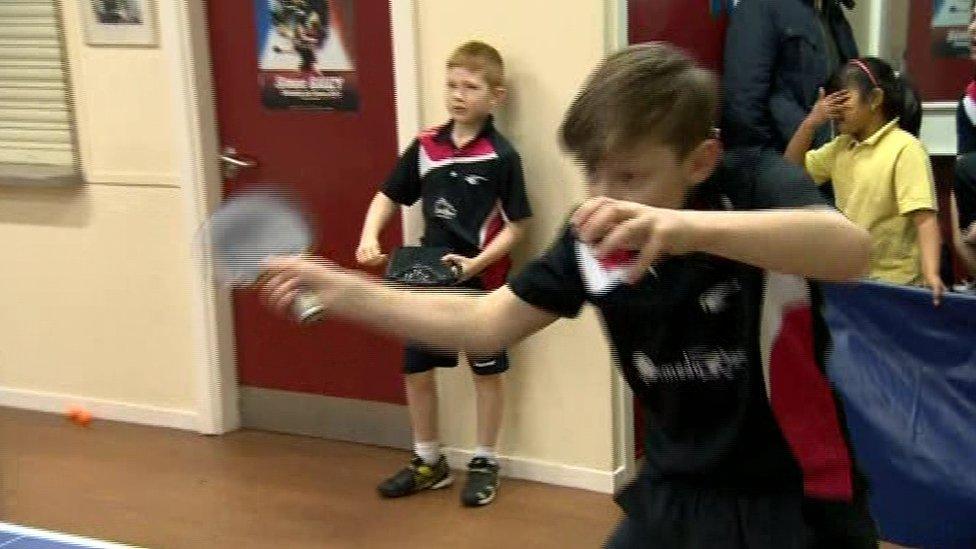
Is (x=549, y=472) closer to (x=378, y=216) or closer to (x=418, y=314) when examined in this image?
(x=378, y=216)

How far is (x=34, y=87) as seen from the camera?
4871mm

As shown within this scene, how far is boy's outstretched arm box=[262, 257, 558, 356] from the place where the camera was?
1769 mm

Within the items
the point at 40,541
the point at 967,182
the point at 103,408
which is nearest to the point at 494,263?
the point at 967,182

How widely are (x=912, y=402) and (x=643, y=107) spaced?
1.95 m

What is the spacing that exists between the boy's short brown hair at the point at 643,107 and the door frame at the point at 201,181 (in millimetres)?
2599

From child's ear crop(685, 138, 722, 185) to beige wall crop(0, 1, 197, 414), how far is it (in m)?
3.34

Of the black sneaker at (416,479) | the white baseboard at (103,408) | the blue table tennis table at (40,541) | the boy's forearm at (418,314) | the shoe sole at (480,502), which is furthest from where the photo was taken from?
the white baseboard at (103,408)

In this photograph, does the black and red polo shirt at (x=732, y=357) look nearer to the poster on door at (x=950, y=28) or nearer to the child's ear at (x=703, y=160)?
the child's ear at (x=703, y=160)

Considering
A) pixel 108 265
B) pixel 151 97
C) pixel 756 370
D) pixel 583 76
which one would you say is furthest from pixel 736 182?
pixel 108 265

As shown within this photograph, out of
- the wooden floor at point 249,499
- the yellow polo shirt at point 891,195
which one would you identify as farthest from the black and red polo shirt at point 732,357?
the wooden floor at point 249,499

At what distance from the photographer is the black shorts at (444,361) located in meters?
4.02

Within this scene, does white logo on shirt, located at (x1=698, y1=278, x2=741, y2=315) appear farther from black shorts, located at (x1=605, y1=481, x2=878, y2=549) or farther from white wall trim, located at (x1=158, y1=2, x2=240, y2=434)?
white wall trim, located at (x1=158, y1=2, x2=240, y2=434)

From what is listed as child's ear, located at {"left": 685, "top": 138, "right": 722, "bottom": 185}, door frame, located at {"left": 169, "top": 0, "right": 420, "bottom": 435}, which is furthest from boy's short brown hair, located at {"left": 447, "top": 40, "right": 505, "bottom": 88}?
child's ear, located at {"left": 685, "top": 138, "right": 722, "bottom": 185}

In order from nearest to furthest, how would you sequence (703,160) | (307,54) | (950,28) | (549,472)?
(703,160), (549,472), (307,54), (950,28)
